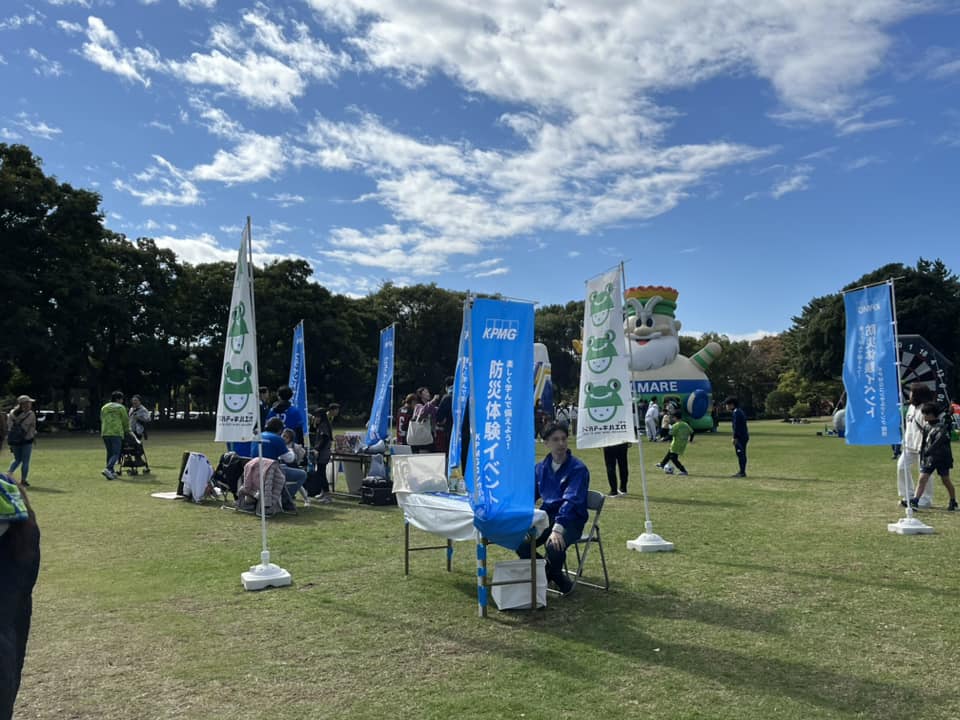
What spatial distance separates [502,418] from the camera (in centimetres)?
551

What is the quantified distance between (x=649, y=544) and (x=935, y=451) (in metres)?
5.48

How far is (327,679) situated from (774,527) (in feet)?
22.8

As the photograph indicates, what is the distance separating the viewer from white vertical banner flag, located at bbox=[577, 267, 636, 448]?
8.07 metres

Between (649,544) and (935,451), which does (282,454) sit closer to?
(649,544)

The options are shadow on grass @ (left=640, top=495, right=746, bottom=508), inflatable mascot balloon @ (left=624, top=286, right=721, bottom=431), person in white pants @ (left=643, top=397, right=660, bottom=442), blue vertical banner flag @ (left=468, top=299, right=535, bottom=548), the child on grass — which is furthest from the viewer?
inflatable mascot balloon @ (left=624, top=286, right=721, bottom=431)

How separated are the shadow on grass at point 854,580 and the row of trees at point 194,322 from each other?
33.8 metres

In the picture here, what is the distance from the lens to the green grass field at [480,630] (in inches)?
154

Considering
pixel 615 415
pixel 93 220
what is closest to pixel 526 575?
pixel 615 415

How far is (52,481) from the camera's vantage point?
1406 centimetres

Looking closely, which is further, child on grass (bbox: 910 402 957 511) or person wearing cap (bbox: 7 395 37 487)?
person wearing cap (bbox: 7 395 37 487)

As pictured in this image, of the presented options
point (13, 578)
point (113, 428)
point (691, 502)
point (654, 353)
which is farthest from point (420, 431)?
point (654, 353)

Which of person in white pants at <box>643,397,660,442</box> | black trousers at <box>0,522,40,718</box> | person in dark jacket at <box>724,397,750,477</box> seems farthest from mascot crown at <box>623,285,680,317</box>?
black trousers at <box>0,522,40,718</box>

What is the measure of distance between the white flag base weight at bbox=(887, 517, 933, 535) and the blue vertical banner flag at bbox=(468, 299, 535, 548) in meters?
5.96

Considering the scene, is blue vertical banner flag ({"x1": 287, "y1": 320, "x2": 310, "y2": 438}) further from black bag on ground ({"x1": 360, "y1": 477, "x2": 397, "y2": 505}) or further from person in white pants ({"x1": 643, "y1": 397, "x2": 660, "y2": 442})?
person in white pants ({"x1": 643, "y1": 397, "x2": 660, "y2": 442})
